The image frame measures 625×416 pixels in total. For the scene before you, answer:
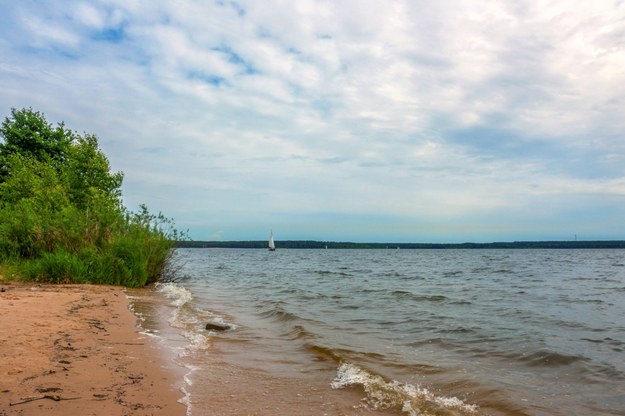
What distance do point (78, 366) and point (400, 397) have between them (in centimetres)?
404

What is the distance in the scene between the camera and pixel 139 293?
15.6 metres

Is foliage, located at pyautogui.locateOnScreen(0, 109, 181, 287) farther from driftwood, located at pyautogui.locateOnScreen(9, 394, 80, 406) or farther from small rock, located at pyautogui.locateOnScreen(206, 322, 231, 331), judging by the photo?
driftwood, located at pyautogui.locateOnScreen(9, 394, 80, 406)

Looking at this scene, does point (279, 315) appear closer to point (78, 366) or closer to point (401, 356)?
point (401, 356)

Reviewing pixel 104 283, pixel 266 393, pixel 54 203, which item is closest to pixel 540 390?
pixel 266 393

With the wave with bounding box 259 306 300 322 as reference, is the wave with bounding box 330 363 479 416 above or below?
above

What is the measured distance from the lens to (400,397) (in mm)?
5801

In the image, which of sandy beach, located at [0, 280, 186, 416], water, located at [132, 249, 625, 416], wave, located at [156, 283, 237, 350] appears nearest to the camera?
sandy beach, located at [0, 280, 186, 416]

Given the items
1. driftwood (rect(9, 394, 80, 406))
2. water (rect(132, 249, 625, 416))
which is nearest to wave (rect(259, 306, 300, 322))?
water (rect(132, 249, 625, 416))

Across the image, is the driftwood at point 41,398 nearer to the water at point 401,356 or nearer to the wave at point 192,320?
the water at point 401,356

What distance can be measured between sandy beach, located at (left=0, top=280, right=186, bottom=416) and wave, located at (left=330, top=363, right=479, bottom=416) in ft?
7.69

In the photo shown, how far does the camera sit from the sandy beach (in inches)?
172

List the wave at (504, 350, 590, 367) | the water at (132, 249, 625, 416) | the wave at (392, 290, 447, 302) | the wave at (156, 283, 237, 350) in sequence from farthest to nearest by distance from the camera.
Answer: the wave at (392, 290, 447, 302), the wave at (156, 283, 237, 350), the wave at (504, 350, 590, 367), the water at (132, 249, 625, 416)

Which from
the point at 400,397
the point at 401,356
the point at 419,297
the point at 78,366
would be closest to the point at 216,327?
the point at 401,356

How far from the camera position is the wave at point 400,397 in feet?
17.8
